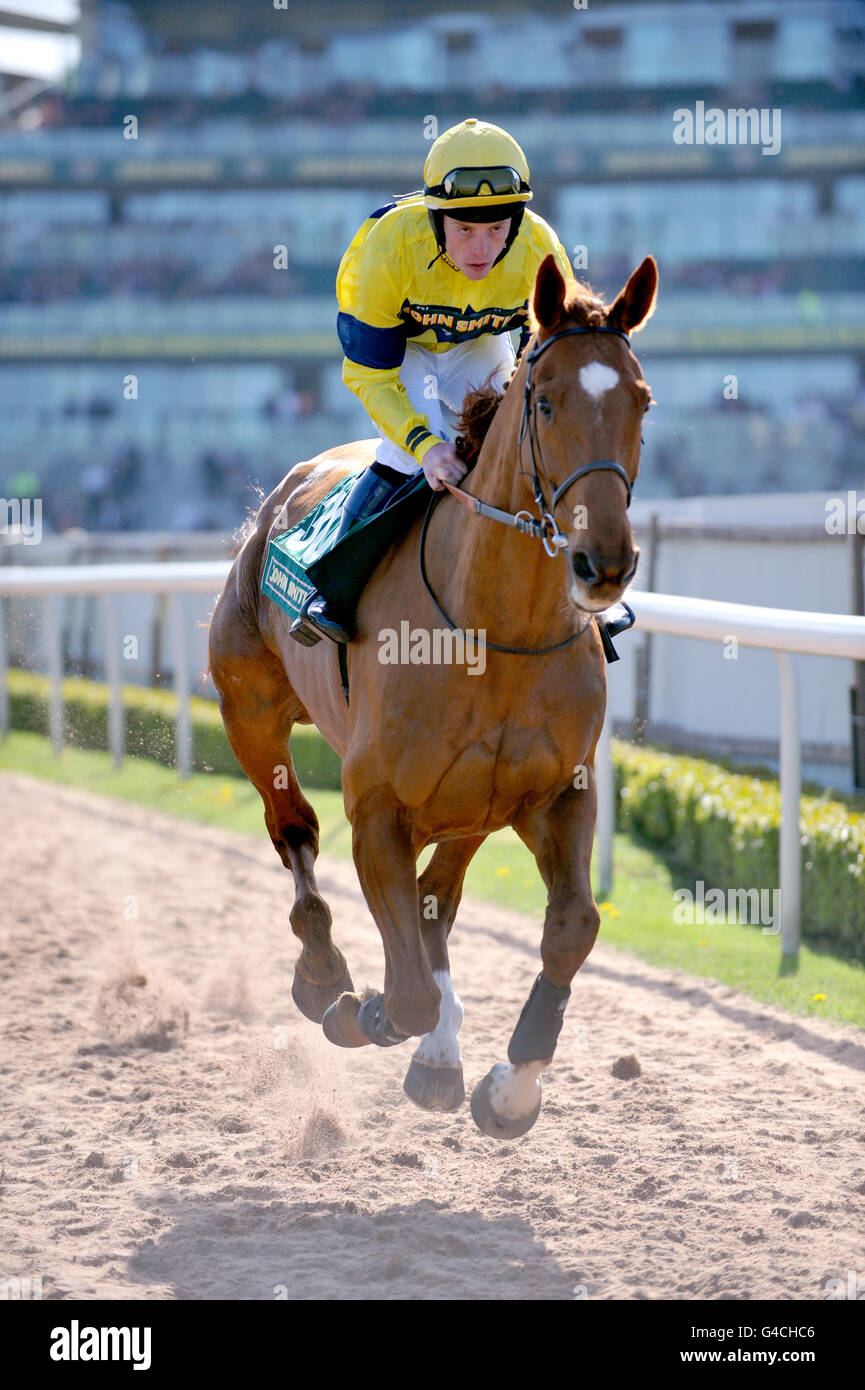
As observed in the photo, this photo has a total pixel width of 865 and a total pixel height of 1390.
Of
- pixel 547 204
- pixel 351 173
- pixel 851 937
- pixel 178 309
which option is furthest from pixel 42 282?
pixel 851 937

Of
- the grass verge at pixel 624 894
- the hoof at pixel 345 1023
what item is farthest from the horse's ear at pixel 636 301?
the grass verge at pixel 624 894

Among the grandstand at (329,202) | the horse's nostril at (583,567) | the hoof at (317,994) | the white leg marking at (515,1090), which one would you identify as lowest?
the hoof at (317,994)

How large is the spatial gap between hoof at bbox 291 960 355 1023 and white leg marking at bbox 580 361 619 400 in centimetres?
217

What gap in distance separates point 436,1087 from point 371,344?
173cm

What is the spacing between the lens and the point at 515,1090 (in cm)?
336

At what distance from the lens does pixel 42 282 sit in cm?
3406

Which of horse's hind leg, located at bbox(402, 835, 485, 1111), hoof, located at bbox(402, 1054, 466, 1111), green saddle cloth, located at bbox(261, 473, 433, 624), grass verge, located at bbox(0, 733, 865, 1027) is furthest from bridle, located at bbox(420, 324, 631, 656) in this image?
grass verge, located at bbox(0, 733, 865, 1027)

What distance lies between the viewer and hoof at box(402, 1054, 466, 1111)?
11.6 ft

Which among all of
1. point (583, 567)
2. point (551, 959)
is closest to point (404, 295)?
point (583, 567)

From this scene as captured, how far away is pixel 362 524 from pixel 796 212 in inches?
1272

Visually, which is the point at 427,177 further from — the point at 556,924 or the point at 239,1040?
the point at 239,1040

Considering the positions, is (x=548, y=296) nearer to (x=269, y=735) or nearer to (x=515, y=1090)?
(x=515, y=1090)

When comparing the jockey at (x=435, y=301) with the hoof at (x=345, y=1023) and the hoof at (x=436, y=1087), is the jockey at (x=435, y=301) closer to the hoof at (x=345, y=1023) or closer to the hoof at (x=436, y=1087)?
the hoof at (x=345, y=1023)

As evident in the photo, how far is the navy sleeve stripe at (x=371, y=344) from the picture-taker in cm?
365
